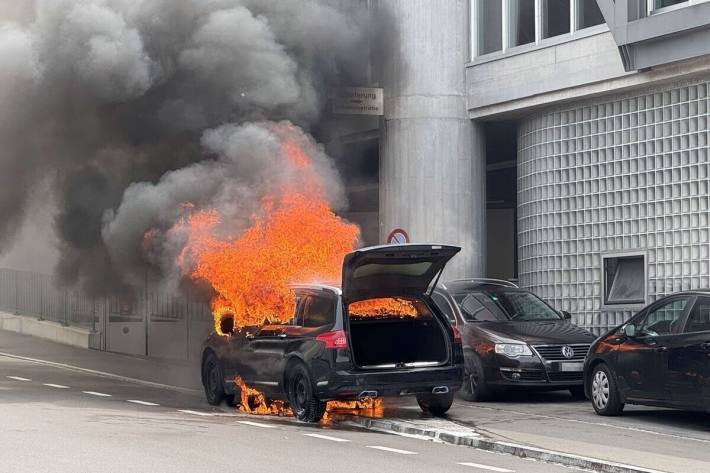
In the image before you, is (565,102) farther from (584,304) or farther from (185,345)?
(185,345)

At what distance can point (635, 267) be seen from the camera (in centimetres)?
1959

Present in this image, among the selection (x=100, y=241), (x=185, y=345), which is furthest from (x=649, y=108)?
(x=185, y=345)

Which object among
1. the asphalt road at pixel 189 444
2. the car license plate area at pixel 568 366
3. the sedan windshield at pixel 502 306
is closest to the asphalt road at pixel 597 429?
the car license plate area at pixel 568 366

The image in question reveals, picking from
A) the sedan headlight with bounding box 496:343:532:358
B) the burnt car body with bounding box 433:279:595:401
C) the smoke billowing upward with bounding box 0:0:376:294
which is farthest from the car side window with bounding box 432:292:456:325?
the smoke billowing upward with bounding box 0:0:376:294

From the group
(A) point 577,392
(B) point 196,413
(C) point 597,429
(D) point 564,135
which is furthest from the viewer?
(D) point 564,135

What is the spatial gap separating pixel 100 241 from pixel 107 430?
281 inches

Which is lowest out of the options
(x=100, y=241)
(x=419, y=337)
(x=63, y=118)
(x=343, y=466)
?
(x=343, y=466)

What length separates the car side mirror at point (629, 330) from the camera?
15.1m

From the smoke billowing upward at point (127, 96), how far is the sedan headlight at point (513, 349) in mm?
3970

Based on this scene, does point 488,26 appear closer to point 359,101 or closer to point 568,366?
point 359,101

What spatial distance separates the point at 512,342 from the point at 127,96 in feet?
23.9

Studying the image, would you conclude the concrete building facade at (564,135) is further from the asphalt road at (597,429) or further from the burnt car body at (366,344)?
the burnt car body at (366,344)

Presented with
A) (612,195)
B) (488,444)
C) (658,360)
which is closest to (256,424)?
(488,444)

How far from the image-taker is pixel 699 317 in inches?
552
